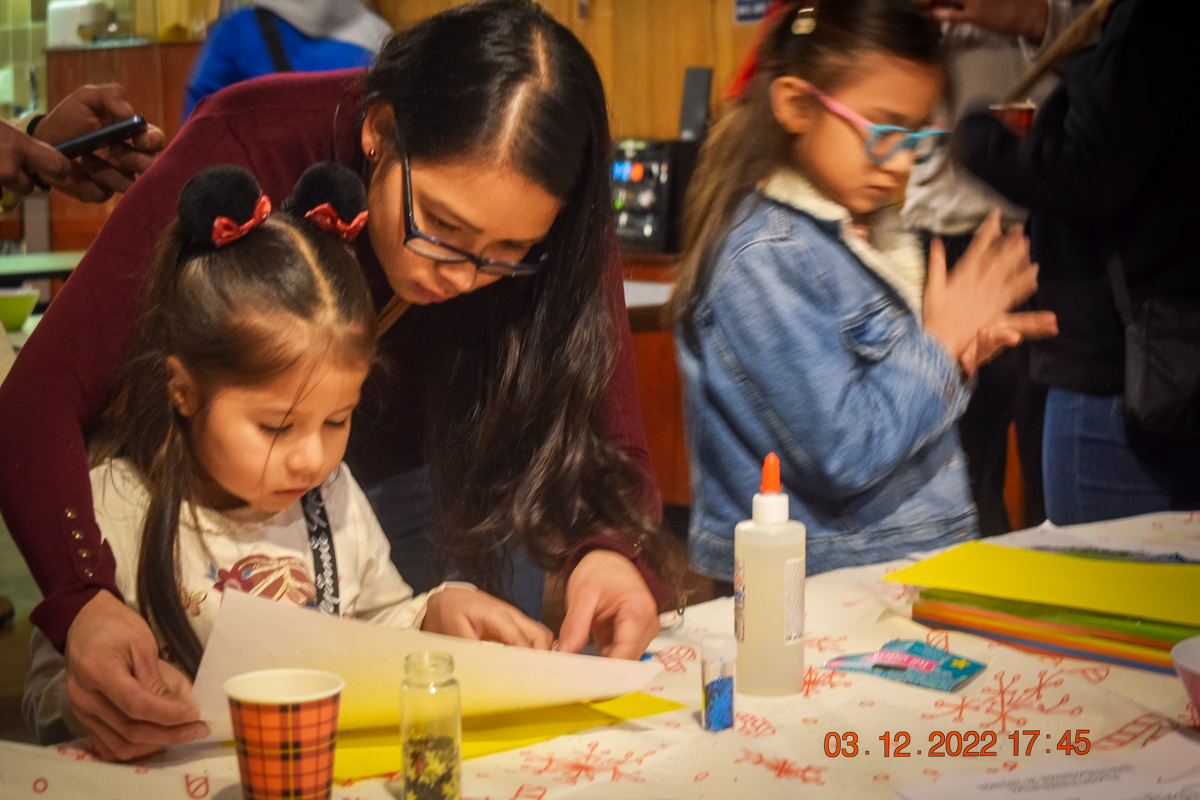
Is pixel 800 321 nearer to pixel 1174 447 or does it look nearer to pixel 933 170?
pixel 933 170

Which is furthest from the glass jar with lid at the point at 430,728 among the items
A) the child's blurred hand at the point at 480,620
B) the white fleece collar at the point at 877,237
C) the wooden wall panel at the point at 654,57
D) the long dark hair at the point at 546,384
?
the white fleece collar at the point at 877,237

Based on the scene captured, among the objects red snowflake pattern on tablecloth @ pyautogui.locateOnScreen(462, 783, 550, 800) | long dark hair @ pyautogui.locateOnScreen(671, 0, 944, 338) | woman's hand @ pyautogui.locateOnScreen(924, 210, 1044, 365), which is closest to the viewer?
red snowflake pattern on tablecloth @ pyautogui.locateOnScreen(462, 783, 550, 800)

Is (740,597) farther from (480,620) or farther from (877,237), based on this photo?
(877,237)

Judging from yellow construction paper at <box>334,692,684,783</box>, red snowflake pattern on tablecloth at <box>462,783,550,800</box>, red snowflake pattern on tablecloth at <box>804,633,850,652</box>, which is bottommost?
red snowflake pattern on tablecloth at <box>804,633,850,652</box>

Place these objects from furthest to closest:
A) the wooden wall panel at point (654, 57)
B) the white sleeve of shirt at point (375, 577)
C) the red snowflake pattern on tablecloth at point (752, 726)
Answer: the wooden wall panel at point (654, 57) < the white sleeve of shirt at point (375, 577) < the red snowflake pattern on tablecloth at point (752, 726)

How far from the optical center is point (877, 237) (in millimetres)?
1443

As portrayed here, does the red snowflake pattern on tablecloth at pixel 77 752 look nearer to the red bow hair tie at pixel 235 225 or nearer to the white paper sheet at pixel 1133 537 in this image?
the red bow hair tie at pixel 235 225

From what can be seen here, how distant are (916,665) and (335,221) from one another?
61cm

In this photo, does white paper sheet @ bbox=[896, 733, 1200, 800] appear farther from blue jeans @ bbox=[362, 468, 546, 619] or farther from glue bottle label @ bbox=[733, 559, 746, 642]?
blue jeans @ bbox=[362, 468, 546, 619]

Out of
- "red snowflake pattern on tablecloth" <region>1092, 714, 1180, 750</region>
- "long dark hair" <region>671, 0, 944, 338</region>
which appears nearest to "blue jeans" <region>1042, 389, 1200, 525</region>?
"long dark hair" <region>671, 0, 944, 338</region>

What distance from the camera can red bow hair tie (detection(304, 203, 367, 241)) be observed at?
35.0 inches

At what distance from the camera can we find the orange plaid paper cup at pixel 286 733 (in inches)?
23.8

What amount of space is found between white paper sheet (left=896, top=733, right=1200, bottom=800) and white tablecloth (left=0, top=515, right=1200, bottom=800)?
0.02m

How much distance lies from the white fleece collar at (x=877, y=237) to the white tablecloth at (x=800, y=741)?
552 millimetres
